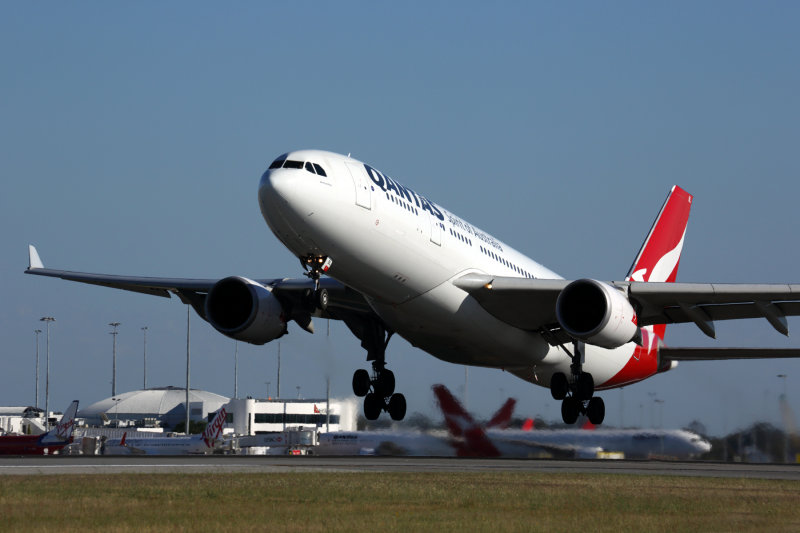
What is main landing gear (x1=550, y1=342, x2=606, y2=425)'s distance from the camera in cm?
3497

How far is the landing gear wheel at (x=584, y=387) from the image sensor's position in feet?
114

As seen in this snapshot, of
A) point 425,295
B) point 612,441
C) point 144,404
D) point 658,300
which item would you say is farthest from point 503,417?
point 144,404

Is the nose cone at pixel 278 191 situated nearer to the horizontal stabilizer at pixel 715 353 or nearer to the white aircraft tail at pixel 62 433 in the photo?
the horizontal stabilizer at pixel 715 353

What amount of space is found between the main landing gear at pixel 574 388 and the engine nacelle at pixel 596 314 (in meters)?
4.25

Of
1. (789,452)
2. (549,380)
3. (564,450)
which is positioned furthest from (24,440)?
(789,452)

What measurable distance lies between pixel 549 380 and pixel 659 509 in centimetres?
1705

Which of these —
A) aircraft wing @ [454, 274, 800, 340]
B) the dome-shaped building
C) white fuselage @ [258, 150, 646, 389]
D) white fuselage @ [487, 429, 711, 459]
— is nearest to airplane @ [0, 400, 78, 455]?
white fuselage @ [487, 429, 711, 459]

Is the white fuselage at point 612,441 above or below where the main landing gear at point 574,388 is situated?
below

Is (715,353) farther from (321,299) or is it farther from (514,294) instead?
(321,299)

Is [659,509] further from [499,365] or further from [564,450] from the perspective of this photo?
[564,450]

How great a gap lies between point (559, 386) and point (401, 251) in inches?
399

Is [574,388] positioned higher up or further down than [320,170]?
further down

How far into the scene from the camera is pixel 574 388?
1389 inches

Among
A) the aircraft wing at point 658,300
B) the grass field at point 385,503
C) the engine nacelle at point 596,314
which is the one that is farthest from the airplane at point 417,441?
the grass field at point 385,503
